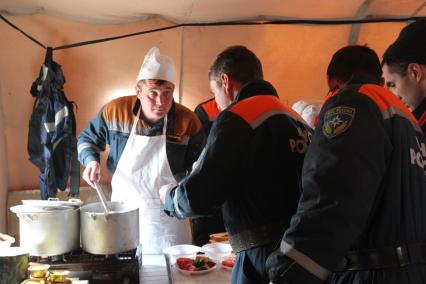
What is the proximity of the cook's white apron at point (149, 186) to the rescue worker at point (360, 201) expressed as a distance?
1289mm

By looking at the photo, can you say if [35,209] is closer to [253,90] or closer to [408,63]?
[253,90]

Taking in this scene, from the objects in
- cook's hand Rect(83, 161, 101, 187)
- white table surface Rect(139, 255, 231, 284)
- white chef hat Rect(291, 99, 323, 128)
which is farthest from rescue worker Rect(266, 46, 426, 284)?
white chef hat Rect(291, 99, 323, 128)

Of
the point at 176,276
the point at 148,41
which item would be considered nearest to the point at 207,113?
the point at 148,41

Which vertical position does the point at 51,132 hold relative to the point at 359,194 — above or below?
above

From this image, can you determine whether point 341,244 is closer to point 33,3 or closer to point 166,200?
point 166,200

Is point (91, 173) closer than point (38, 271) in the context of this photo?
No

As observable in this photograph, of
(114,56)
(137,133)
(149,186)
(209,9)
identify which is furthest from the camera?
(114,56)

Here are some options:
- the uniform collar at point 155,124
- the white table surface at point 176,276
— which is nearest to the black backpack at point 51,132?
the uniform collar at point 155,124

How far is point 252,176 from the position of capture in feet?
4.67

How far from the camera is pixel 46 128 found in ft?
10.5

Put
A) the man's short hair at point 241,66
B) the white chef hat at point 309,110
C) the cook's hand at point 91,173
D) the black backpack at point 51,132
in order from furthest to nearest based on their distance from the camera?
1. the black backpack at point 51,132
2. the white chef hat at point 309,110
3. the cook's hand at point 91,173
4. the man's short hair at point 241,66

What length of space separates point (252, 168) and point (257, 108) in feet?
0.71

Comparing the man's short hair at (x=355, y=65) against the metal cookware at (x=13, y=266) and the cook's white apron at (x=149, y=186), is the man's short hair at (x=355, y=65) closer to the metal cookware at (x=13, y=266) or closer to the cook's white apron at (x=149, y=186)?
the cook's white apron at (x=149, y=186)

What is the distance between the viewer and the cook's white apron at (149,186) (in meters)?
2.26
